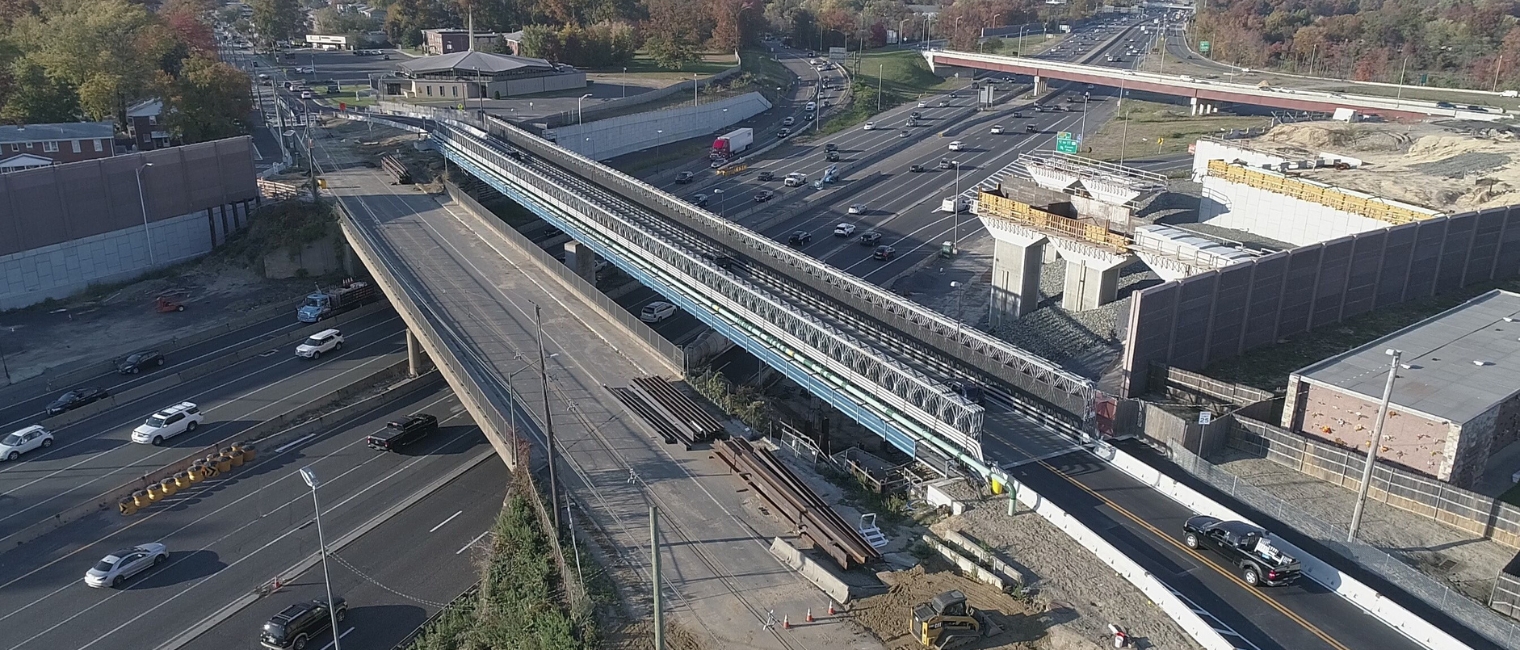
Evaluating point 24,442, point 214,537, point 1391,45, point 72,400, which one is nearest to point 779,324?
point 214,537

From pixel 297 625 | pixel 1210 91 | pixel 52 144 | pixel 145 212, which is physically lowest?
pixel 297 625

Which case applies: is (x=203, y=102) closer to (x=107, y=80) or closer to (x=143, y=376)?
(x=107, y=80)

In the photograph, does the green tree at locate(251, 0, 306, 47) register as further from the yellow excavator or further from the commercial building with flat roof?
the yellow excavator

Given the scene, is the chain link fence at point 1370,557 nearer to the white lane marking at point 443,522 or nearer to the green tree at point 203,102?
the white lane marking at point 443,522

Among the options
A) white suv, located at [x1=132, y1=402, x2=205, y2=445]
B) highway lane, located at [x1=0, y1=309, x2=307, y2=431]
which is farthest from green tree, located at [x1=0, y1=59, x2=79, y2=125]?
white suv, located at [x1=132, y1=402, x2=205, y2=445]

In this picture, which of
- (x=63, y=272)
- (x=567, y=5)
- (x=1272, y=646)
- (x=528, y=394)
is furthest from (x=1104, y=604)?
(x=567, y=5)

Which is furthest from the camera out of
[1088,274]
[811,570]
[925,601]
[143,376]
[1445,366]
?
[143,376]

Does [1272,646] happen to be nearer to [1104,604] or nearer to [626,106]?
[1104,604]

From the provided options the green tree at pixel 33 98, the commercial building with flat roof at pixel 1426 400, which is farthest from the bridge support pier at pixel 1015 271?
the green tree at pixel 33 98
